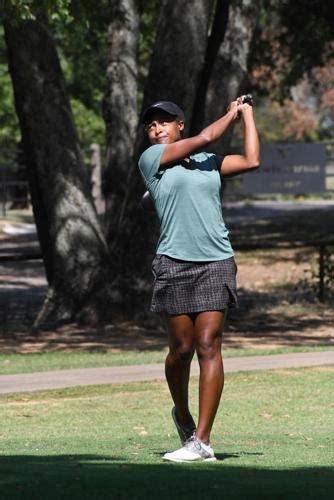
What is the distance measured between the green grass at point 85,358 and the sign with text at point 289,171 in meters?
27.6

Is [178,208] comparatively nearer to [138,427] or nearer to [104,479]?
[104,479]

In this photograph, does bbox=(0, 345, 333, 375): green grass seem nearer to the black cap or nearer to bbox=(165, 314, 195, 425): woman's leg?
bbox=(165, 314, 195, 425): woman's leg

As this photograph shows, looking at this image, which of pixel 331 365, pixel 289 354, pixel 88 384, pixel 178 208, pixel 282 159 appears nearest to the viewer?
pixel 178 208

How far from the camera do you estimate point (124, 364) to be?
13961mm

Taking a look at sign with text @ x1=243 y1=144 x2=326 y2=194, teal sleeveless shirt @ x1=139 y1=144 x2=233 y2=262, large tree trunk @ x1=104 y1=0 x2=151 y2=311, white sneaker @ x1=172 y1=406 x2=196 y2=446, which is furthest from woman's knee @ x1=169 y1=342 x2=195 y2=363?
sign with text @ x1=243 y1=144 x2=326 y2=194

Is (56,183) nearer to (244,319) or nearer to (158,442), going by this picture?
(244,319)

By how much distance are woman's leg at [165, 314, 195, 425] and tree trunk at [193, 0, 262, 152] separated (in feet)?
34.7

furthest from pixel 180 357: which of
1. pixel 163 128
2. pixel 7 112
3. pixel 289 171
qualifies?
pixel 7 112

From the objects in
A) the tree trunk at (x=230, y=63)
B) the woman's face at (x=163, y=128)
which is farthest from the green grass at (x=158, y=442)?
the tree trunk at (x=230, y=63)

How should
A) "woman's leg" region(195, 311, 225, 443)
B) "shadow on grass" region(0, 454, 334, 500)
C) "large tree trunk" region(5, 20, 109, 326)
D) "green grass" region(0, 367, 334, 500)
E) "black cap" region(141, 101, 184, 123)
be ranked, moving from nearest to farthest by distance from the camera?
"shadow on grass" region(0, 454, 334, 500) → "green grass" region(0, 367, 334, 500) → "woman's leg" region(195, 311, 225, 443) → "black cap" region(141, 101, 184, 123) → "large tree trunk" region(5, 20, 109, 326)

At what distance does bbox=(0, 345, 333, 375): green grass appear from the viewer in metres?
13.9

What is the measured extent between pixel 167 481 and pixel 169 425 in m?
3.94

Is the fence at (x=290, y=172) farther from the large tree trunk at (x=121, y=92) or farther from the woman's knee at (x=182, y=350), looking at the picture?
the woman's knee at (x=182, y=350)

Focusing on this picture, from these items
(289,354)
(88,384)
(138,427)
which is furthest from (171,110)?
(289,354)
